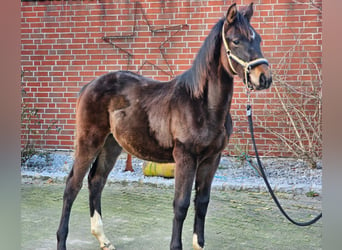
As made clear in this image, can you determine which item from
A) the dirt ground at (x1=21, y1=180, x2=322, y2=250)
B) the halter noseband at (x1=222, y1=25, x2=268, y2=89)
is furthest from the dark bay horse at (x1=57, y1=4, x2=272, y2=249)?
the dirt ground at (x1=21, y1=180, x2=322, y2=250)

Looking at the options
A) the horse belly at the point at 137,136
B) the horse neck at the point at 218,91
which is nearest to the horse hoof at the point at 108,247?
the horse belly at the point at 137,136

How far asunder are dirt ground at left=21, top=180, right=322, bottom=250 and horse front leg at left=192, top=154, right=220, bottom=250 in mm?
362

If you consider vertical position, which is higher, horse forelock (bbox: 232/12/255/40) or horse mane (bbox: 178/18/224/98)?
horse forelock (bbox: 232/12/255/40)

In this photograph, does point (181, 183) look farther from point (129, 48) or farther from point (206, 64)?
point (129, 48)

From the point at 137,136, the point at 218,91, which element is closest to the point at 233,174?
the point at 137,136

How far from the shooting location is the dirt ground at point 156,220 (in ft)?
9.62

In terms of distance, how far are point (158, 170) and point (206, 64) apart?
7.73ft

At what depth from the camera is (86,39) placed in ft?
14.9

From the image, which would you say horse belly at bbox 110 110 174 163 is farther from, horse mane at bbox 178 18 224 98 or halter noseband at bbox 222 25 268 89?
halter noseband at bbox 222 25 268 89

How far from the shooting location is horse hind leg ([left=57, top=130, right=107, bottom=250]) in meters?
2.62

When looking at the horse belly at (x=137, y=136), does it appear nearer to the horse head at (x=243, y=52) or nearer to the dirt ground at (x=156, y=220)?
the horse head at (x=243, y=52)

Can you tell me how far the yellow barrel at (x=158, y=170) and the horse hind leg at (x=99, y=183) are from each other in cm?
156
